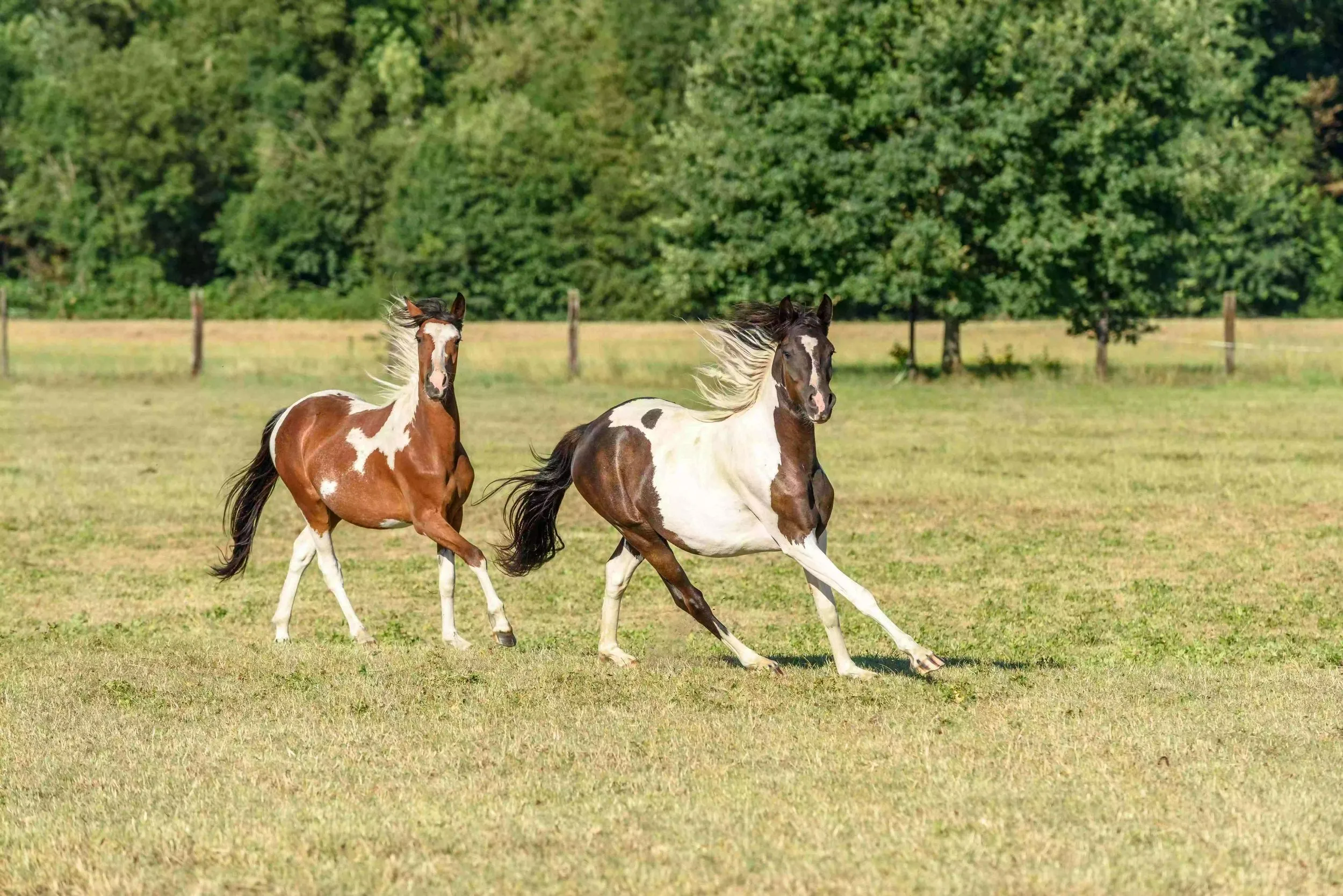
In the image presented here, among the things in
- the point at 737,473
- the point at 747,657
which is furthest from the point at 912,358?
the point at 737,473

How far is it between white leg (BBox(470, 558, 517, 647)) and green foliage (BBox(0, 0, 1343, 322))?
29745 mm

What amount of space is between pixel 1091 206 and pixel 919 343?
1481cm

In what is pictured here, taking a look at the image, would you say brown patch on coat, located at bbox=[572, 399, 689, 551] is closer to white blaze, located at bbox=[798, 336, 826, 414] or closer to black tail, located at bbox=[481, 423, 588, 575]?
black tail, located at bbox=[481, 423, 588, 575]

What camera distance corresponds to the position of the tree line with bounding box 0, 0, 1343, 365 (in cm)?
4053

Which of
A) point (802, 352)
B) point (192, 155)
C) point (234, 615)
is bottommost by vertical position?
point (234, 615)

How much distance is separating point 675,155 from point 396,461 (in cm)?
3563

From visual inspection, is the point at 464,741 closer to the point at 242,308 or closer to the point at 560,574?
the point at 560,574

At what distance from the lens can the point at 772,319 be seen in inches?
394

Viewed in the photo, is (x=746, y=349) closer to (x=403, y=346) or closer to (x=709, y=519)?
(x=709, y=519)

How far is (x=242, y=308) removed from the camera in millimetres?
73750

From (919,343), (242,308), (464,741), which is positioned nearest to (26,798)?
(464,741)

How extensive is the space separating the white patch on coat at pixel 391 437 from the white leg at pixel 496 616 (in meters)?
0.97

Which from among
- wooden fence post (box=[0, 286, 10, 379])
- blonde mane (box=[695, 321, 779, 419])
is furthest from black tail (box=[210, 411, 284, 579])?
wooden fence post (box=[0, 286, 10, 379])

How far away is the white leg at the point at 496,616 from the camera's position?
1110 centimetres
